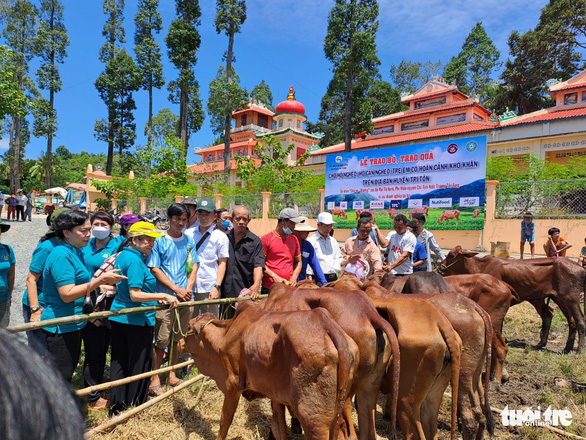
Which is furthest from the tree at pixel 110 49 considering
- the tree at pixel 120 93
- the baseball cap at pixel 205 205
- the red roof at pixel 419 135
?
the baseball cap at pixel 205 205

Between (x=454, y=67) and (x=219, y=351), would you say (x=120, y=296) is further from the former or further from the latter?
(x=454, y=67)

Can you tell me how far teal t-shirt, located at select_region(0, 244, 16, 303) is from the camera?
3358 millimetres

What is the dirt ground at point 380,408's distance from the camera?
338cm

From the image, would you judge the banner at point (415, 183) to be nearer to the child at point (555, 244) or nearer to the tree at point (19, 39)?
the child at point (555, 244)

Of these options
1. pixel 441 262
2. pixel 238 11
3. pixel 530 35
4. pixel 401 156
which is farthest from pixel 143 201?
pixel 530 35

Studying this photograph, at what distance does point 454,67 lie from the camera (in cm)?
3434

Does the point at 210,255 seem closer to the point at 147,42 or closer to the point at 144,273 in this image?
the point at 144,273

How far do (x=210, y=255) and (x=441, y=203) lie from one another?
352 inches

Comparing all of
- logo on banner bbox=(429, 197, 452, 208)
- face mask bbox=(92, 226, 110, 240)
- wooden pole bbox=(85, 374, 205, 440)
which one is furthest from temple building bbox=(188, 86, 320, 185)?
wooden pole bbox=(85, 374, 205, 440)

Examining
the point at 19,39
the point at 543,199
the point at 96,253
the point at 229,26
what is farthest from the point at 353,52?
the point at 19,39

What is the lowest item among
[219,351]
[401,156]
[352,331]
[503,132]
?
[219,351]

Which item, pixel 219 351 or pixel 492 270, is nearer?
pixel 219 351

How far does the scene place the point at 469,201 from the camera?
1111 cm

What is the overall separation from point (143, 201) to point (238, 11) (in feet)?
39.6
